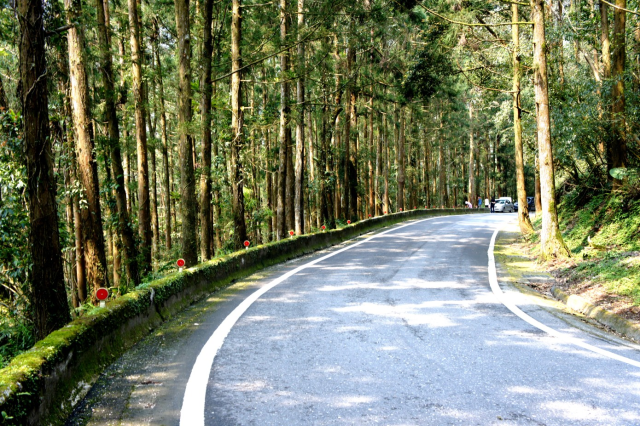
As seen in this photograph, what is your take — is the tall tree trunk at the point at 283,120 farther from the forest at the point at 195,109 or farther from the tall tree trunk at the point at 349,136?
the tall tree trunk at the point at 349,136

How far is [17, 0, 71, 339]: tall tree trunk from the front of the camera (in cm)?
579

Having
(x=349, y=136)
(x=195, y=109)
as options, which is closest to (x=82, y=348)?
(x=195, y=109)

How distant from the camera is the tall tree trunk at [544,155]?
12.1 metres

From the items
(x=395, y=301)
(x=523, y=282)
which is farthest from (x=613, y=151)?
(x=395, y=301)

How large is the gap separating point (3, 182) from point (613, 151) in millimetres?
15077

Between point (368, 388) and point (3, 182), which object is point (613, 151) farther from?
point (3, 182)

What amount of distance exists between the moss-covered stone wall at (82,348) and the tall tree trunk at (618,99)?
1110 cm

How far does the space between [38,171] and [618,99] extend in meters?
13.7

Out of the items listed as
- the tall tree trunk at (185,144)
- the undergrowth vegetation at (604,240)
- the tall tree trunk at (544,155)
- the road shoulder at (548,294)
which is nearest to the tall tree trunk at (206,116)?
the tall tree trunk at (185,144)

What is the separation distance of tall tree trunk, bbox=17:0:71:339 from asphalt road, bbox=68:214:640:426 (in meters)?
1.32

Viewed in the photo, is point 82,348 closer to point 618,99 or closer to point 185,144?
point 185,144

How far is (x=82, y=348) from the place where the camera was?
4695 mm

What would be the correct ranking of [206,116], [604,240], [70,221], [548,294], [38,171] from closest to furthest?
[38,171]
[548,294]
[604,240]
[206,116]
[70,221]

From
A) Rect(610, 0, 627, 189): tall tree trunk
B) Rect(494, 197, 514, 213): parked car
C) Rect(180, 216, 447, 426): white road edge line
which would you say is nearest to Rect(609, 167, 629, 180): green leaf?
Rect(610, 0, 627, 189): tall tree trunk
